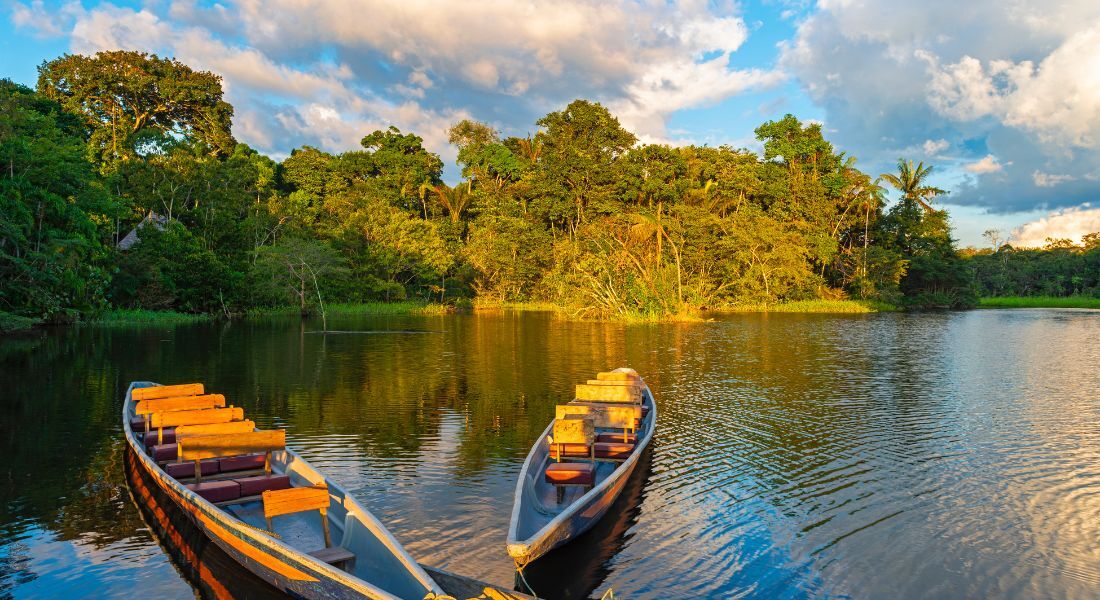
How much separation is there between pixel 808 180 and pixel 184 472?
76.2m

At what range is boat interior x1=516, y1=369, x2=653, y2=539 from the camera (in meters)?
A: 9.87

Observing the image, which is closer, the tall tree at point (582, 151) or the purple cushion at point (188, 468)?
the purple cushion at point (188, 468)

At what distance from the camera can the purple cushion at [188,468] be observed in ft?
36.0

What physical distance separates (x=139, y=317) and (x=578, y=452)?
48262 mm

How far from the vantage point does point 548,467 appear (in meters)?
11.4

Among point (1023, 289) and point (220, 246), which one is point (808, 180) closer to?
point (1023, 289)

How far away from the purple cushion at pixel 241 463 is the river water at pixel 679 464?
4.97 ft

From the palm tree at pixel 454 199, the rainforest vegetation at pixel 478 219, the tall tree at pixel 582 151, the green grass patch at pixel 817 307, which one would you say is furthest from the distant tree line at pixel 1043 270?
the palm tree at pixel 454 199

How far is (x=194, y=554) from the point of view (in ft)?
31.6

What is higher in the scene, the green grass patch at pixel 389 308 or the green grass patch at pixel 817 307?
the green grass patch at pixel 389 308

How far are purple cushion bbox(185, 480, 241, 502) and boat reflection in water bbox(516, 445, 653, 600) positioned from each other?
14.6 ft

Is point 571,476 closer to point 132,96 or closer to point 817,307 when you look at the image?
point 817,307

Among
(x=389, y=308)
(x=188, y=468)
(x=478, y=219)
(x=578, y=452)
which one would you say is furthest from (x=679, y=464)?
(x=478, y=219)

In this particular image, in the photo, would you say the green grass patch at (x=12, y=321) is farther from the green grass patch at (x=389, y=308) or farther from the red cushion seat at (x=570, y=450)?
the red cushion seat at (x=570, y=450)
